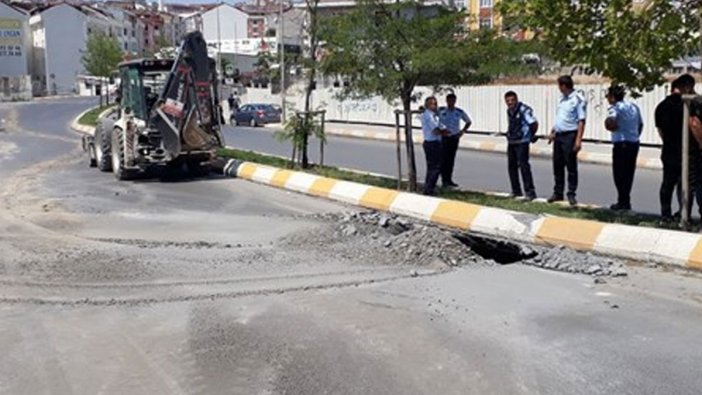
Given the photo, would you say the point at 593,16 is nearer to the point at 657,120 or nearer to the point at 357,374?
the point at 657,120

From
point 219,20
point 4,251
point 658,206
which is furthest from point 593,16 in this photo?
point 219,20

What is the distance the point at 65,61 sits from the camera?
116688 millimetres

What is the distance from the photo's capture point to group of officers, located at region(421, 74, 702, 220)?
1014 cm

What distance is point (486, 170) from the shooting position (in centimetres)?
1906

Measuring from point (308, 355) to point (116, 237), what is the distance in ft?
17.8

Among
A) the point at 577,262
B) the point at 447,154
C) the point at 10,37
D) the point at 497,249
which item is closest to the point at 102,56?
the point at 10,37

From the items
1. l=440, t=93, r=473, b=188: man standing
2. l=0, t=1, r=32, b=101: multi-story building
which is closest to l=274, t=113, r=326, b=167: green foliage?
l=440, t=93, r=473, b=188: man standing

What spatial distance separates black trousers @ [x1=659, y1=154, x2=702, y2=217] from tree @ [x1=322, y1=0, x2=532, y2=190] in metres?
3.23

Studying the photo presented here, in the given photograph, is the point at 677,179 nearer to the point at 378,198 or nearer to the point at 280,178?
the point at 378,198

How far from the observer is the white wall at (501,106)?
24328mm

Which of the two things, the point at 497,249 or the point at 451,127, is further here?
the point at 451,127

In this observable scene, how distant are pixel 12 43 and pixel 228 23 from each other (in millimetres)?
35652

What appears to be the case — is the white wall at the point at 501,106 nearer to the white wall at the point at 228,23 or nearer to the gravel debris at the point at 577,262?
the gravel debris at the point at 577,262

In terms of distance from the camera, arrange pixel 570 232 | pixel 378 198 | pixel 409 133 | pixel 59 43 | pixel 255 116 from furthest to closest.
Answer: pixel 59 43
pixel 255 116
pixel 409 133
pixel 378 198
pixel 570 232
